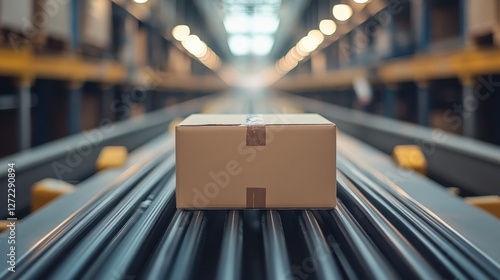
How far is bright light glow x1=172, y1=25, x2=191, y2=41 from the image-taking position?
12.3 m

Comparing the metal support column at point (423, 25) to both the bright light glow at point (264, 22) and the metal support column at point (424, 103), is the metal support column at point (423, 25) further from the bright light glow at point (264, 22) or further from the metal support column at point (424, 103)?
the bright light glow at point (264, 22)

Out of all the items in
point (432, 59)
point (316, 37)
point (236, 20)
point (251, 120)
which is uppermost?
point (236, 20)

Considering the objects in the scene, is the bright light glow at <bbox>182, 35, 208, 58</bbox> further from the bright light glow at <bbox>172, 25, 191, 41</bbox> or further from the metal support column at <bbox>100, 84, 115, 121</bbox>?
the metal support column at <bbox>100, 84, 115, 121</bbox>

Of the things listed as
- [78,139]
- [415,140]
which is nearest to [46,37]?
[78,139]

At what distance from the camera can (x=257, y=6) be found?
60.4ft

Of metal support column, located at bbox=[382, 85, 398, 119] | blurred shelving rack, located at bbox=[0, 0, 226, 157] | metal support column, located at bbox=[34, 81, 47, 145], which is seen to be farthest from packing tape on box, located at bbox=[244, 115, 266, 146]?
metal support column, located at bbox=[382, 85, 398, 119]

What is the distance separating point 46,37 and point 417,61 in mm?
4311

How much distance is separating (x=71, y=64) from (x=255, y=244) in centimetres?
451

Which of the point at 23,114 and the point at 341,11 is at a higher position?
the point at 341,11

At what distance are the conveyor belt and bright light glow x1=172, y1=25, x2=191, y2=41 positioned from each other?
1100cm

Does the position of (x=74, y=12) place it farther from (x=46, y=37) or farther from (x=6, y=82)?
A: (x=6, y=82)

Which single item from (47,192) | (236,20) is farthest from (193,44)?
(47,192)

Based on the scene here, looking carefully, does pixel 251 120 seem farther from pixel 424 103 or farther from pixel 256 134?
pixel 424 103

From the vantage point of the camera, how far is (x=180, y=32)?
12.6 metres
